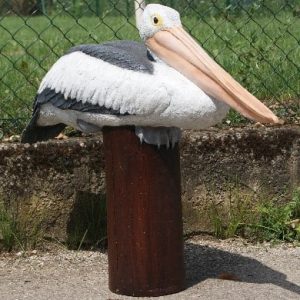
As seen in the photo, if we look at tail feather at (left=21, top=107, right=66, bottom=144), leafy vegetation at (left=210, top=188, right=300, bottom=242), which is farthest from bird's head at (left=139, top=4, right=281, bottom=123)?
leafy vegetation at (left=210, top=188, right=300, bottom=242)

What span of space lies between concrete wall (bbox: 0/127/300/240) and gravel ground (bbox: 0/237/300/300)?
0.52 ft

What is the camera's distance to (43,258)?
4641 mm

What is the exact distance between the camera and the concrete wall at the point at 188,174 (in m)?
4.66

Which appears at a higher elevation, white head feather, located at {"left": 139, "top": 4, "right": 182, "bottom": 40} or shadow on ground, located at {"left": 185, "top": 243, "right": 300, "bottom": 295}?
white head feather, located at {"left": 139, "top": 4, "right": 182, "bottom": 40}

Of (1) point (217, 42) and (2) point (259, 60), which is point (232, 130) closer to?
(2) point (259, 60)

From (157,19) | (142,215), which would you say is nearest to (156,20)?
(157,19)

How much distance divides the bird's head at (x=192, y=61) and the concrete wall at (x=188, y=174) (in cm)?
99

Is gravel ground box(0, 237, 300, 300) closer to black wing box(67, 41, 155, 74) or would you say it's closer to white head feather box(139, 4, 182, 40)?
black wing box(67, 41, 155, 74)

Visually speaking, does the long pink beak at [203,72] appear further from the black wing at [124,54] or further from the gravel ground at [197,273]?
the gravel ground at [197,273]

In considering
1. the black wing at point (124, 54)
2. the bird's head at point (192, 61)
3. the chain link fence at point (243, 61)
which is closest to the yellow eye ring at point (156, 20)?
the bird's head at point (192, 61)

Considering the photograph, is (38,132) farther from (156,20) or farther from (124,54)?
(156,20)

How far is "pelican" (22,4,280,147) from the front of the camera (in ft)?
12.2

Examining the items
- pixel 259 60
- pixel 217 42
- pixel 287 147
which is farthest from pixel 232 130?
pixel 217 42

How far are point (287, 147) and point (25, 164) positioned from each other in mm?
1287
